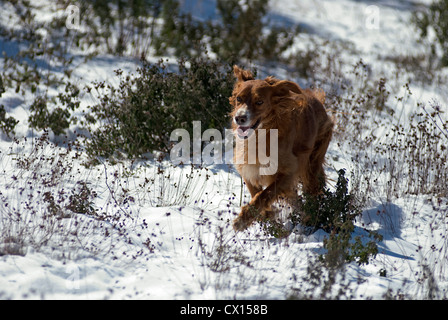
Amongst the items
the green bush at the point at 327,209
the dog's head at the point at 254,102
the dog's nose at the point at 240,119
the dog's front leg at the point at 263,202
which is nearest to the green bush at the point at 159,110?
the dog's head at the point at 254,102

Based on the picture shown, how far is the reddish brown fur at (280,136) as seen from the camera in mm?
4191

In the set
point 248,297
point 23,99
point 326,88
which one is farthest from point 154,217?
point 326,88

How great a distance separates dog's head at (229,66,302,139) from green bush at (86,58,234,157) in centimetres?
124

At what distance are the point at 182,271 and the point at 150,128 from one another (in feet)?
8.46

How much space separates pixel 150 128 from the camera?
5.61 m

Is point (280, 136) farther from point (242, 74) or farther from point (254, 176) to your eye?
point (242, 74)

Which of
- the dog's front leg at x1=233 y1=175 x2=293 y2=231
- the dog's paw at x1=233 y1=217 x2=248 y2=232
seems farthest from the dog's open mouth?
the dog's paw at x1=233 y1=217 x2=248 y2=232

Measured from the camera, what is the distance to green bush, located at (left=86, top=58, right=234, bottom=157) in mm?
5543

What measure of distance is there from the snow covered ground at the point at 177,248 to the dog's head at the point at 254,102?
67 cm

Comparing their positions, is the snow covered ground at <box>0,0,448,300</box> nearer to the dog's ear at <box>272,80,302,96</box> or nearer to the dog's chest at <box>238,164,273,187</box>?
the dog's chest at <box>238,164,273,187</box>

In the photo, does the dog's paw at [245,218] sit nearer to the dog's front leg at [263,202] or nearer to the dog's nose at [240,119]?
the dog's front leg at [263,202]

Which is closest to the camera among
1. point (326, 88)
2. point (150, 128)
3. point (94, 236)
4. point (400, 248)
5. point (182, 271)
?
point (182, 271)
